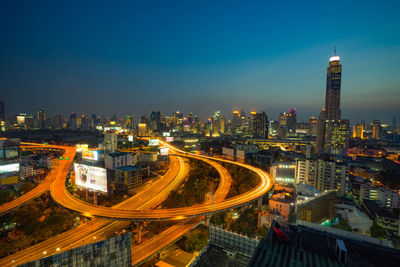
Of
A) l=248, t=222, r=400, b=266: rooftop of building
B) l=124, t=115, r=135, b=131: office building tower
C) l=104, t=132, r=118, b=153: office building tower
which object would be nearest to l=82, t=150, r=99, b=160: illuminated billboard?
l=104, t=132, r=118, b=153: office building tower

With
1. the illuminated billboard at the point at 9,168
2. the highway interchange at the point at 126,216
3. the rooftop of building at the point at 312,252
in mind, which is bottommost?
the highway interchange at the point at 126,216

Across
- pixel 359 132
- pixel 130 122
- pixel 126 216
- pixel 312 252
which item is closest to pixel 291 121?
pixel 359 132

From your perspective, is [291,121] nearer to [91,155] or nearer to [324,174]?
[324,174]

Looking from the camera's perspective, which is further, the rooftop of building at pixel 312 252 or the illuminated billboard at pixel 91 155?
the illuminated billboard at pixel 91 155

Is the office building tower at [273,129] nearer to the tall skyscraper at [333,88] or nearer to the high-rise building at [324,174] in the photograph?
the tall skyscraper at [333,88]

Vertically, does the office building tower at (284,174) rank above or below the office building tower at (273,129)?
below

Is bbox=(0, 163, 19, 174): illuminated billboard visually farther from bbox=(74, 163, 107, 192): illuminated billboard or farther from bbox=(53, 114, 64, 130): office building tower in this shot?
bbox=(53, 114, 64, 130): office building tower

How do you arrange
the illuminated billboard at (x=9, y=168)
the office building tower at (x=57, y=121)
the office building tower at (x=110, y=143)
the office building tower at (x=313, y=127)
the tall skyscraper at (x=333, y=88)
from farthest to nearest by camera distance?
the office building tower at (x=313, y=127)
the office building tower at (x=57, y=121)
the tall skyscraper at (x=333, y=88)
the office building tower at (x=110, y=143)
the illuminated billboard at (x=9, y=168)

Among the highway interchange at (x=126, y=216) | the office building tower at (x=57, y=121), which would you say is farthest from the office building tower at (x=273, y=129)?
the office building tower at (x=57, y=121)
